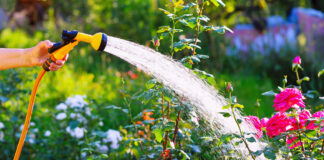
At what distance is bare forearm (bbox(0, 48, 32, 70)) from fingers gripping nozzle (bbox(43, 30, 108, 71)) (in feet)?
0.51

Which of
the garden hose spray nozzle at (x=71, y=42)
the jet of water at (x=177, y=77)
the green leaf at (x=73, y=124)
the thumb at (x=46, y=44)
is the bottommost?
the jet of water at (x=177, y=77)

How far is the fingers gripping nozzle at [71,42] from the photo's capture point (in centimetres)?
133

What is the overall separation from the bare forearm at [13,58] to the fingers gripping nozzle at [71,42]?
155 mm

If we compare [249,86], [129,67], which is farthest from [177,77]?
[249,86]

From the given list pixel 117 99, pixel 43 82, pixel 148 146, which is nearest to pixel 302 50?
pixel 117 99

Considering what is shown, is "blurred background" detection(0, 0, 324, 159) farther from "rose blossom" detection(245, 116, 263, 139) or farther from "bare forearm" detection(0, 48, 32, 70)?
"rose blossom" detection(245, 116, 263, 139)

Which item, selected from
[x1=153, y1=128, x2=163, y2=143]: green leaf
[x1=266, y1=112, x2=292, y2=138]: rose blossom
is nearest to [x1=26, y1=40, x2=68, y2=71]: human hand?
[x1=153, y1=128, x2=163, y2=143]: green leaf

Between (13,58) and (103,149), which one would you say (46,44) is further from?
(103,149)

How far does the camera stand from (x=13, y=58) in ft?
5.22

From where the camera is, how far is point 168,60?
1461 millimetres

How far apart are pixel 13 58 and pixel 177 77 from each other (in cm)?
65

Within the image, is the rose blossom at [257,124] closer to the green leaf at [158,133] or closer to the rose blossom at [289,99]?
the rose blossom at [289,99]

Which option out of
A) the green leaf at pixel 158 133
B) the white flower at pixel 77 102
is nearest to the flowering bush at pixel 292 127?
the green leaf at pixel 158 133

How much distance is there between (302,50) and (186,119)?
2958 millimetres
